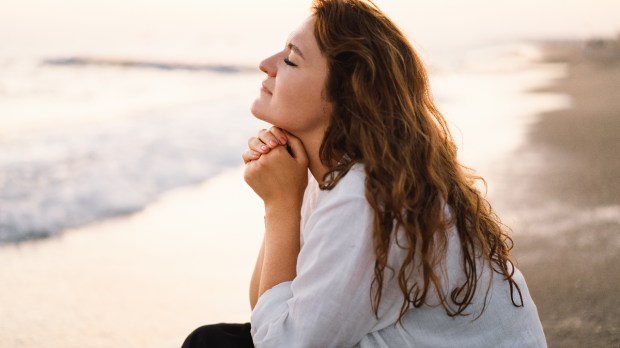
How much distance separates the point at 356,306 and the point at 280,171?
63 centimetres

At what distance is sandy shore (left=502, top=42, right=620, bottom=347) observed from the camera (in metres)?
4.10

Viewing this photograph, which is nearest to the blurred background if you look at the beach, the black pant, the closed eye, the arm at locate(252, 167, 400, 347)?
the beach

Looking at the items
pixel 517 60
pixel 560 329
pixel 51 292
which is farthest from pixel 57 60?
pixel 560 329

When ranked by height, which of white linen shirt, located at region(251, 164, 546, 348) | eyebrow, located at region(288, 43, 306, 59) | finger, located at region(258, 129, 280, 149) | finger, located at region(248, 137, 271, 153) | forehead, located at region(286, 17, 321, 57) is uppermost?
forehead, located at region(286, 17, 321, 57)

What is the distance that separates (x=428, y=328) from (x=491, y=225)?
1.32 feet

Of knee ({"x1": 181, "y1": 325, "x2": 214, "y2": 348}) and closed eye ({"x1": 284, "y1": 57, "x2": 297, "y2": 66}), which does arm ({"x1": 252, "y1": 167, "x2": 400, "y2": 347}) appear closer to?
knee ({"x1": 181, "y1": 325, "x2": 214, "y2": 348})

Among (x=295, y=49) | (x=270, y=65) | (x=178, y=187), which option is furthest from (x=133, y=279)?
(x=295, y=49)

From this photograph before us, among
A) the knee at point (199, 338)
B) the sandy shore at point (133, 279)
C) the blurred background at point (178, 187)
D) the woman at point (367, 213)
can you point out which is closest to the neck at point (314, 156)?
the woman at point (367, 213)

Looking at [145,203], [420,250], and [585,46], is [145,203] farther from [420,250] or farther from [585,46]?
[585,46]

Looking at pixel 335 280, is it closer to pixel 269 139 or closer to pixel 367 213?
pixel 367 213

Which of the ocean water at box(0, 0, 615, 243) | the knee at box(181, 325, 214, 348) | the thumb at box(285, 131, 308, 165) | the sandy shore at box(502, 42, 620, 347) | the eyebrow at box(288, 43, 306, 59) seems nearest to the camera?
the knee at box(181, 325, 214, 348)

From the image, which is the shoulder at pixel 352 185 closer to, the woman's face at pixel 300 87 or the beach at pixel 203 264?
the woman's face at pixel 300 87

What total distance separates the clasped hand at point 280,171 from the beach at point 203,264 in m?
1.86

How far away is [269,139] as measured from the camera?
2445mm
